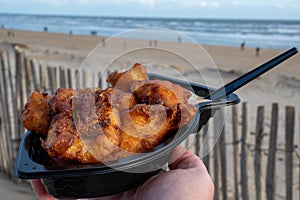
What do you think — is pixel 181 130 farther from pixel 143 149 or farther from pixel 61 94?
pixel 61 94

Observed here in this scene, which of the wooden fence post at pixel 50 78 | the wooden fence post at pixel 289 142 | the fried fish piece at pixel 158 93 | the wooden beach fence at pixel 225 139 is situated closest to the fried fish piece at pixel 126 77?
the fried fish piece at pixel 158 93

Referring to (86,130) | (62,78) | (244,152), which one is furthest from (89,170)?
(62,78)

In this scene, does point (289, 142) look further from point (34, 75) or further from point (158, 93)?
point (34, 75)

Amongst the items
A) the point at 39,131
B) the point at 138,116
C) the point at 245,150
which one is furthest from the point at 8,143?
the point at 138,116

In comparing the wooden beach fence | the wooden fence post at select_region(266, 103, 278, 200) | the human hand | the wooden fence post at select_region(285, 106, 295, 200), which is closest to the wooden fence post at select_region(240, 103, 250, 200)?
the wooden beach fence

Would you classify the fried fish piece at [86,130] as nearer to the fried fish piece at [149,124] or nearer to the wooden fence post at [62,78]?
the fried fish piece at [149,124]

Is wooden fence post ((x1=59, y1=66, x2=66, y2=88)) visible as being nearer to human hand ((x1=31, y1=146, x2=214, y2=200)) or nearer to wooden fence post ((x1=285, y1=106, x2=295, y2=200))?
wooden fence post ((x1=285, y1=106, x2=295, y2=200))
